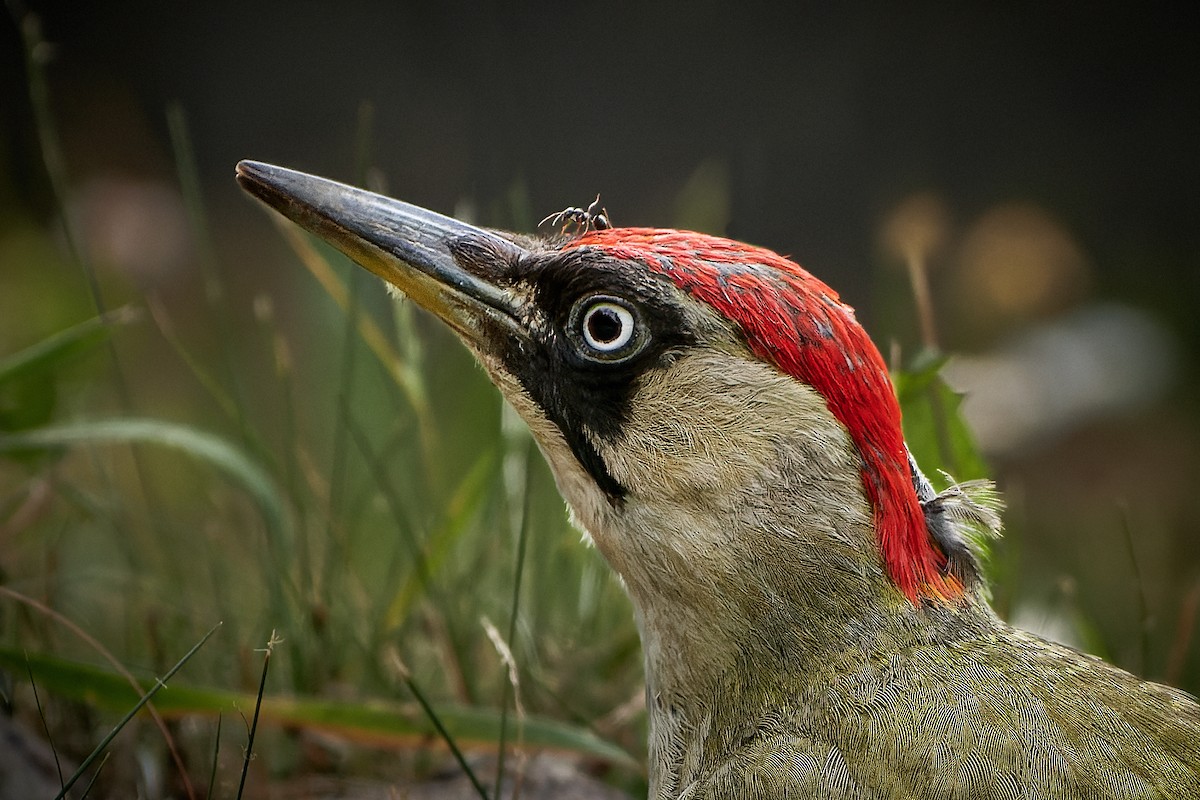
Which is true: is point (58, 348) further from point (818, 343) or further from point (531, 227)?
point (531, 227)

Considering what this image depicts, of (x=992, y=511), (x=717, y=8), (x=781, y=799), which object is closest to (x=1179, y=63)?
(x=717, y=8)

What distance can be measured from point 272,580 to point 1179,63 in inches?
277

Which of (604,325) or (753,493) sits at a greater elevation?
(604,325)

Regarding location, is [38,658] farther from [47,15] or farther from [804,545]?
[47,15]

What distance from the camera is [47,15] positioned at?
7.12 meters

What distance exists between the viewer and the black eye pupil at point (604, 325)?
5.94ft

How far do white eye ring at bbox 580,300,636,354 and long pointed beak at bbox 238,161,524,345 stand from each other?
15 cm

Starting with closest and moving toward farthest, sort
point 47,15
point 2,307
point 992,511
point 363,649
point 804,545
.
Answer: point 804,545 < point 992,511 < point 363,649 < point 2,307 < point 47,15

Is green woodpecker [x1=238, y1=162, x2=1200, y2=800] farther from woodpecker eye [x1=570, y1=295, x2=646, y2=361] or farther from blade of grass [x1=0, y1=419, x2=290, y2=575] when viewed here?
blade of grass [x1=0, y1=419, x2=290, y2=575]

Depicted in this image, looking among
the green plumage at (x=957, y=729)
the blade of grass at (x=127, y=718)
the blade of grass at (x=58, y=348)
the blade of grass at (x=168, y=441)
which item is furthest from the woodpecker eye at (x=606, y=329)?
the blade of grass at (x=58, y=348)

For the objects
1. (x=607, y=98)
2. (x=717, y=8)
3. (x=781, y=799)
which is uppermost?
(x=717, y=8)

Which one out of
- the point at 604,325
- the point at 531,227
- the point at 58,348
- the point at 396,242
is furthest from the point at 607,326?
the point at 531,227

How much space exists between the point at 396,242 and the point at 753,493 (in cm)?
70

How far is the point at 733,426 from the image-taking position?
181 centimetres
